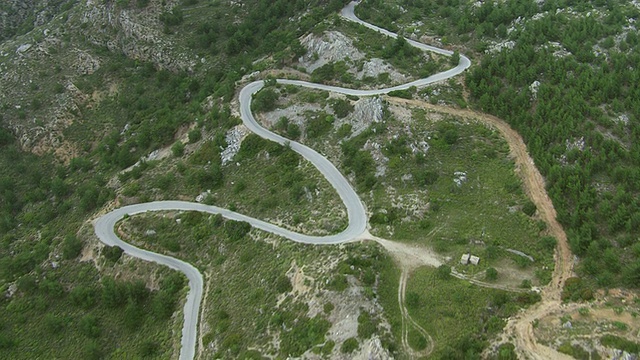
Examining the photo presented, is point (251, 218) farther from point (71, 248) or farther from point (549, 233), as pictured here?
point (549, 233)

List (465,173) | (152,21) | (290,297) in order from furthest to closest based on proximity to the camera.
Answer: (152,21) < (465,173) < (290,297)

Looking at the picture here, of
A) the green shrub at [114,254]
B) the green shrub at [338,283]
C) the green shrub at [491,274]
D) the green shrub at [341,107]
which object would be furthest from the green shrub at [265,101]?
the green shrub at [491,274]

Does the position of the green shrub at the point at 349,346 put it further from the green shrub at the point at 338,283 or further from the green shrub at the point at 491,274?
the green shrub at the point at 491,274

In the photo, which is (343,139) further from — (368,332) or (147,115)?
(147,115)

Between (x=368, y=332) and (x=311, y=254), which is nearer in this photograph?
(x=368, y=332)

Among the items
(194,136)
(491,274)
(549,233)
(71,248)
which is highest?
(549,233)

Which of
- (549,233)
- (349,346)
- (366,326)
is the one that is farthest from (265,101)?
(549,233)

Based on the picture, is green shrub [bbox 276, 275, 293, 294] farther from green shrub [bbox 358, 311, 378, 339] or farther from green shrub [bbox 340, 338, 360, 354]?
green shrub [bbox 340, 338, 360, 354]

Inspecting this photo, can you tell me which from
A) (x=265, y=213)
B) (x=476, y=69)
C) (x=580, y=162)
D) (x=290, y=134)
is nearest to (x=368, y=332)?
(x=265, y=213)
